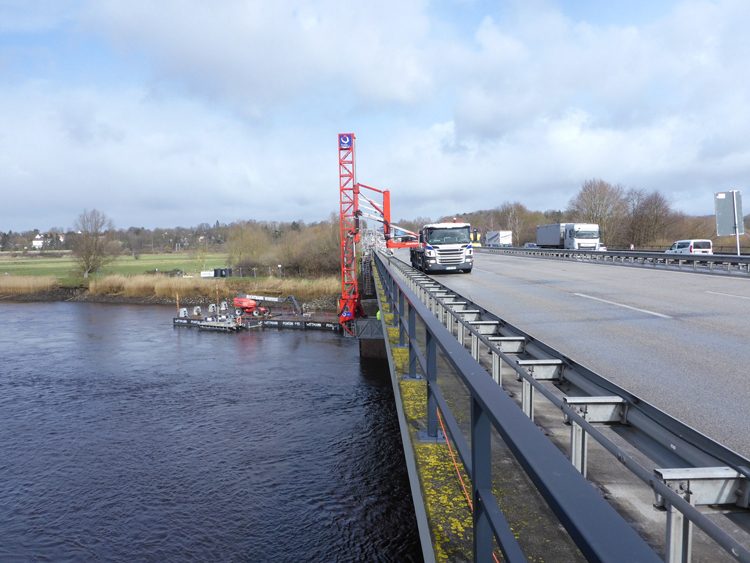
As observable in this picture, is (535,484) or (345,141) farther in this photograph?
(345,141)

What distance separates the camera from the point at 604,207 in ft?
235

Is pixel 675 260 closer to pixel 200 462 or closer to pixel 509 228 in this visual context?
pixel 200 462

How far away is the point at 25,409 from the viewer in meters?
27.2

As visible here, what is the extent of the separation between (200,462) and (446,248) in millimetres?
13923

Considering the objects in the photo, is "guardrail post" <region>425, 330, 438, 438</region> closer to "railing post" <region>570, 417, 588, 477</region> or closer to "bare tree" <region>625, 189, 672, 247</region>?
"railing post" <region>570, 417, 588, 477</region>

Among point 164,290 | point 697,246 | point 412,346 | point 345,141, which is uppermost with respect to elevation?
point 345,141

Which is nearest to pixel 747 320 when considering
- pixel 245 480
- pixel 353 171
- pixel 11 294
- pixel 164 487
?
pixel 245 480

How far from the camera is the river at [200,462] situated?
53.8 ft

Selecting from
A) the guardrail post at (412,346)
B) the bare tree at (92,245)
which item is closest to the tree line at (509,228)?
the bare tree at (92,245)

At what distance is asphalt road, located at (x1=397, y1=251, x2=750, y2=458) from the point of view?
6.13 meters

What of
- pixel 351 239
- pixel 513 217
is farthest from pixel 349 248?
pixel 513 217

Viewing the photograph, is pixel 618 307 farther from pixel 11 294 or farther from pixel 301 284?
pixel 11 294

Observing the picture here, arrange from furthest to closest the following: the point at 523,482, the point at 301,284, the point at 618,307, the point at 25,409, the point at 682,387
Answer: the point at 301,284, the point at 25,409, the point at 618,307, the point at 682,387, the point at 523,482

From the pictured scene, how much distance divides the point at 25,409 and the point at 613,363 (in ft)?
94.5
